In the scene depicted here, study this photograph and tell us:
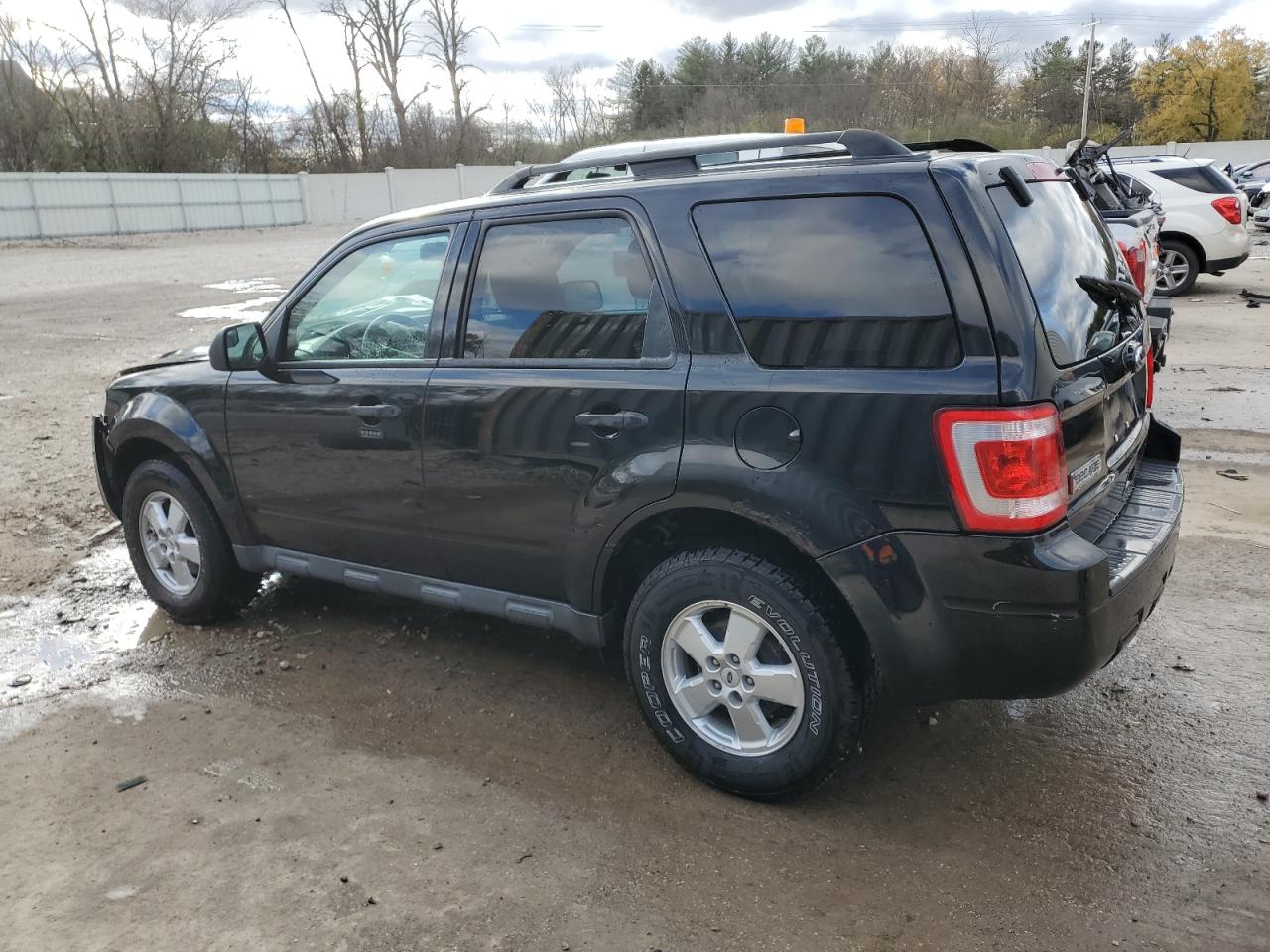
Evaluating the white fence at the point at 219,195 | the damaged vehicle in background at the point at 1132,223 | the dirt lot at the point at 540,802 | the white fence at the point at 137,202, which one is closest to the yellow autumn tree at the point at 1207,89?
the white fence at the point at 219,195

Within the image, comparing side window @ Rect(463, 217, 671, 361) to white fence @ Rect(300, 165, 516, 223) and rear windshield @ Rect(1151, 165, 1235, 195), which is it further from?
white fence @ Rect(300, 165, 516, 223)

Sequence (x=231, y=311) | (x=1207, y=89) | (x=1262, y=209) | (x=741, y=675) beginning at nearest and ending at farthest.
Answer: (x=741, y=675), (x=231, y=311), (x=1262, y=209), (x=1207, y=89)

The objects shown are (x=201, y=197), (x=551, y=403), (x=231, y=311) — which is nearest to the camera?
(x=551, y=403)

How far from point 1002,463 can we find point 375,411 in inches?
89.1

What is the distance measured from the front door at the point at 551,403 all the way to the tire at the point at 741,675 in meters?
0.28

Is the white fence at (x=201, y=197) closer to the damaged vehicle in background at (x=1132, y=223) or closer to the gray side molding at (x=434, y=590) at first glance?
the damaged vehicle in background at (x=1132, y=223)

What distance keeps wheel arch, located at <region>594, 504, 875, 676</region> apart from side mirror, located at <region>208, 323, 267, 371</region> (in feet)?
6.04

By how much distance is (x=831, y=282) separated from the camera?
2.90 meters

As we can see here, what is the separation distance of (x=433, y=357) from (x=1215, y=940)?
294 centimetres

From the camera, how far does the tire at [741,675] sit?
2.97m

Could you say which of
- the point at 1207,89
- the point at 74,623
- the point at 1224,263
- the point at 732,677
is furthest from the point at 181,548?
the point at 1207,89

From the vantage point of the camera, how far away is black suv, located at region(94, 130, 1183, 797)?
2699mm

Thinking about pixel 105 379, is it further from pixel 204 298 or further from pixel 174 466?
pixel 204 298

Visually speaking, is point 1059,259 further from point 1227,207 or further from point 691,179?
point 1227,207
